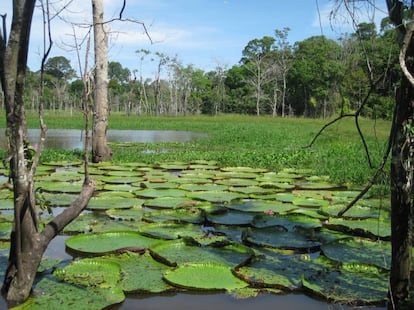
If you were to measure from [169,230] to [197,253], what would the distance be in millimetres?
766

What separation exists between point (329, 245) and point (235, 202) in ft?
6.64

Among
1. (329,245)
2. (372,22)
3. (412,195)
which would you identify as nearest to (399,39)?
(372,22)

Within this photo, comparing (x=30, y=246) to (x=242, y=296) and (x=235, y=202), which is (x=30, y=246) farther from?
(x=235, y=202)

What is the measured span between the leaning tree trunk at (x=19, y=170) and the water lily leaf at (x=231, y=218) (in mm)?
2272

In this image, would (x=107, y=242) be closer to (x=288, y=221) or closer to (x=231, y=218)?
(x=231, y=218)

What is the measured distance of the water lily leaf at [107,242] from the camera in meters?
3.89

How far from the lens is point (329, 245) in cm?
409

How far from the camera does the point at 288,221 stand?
5.02 metres

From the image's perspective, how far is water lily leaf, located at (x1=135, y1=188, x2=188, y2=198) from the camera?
6.41 metres

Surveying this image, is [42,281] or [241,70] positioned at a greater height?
[241,70]

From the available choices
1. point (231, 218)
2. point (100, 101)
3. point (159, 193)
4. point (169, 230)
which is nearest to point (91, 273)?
point (169, 230)

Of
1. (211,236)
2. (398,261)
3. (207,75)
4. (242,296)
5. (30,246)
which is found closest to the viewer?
(398,261)

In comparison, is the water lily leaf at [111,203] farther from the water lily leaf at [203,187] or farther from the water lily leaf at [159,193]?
the water lily leaf at [203,187]

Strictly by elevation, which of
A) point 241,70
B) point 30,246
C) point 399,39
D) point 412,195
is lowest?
point 30,246
